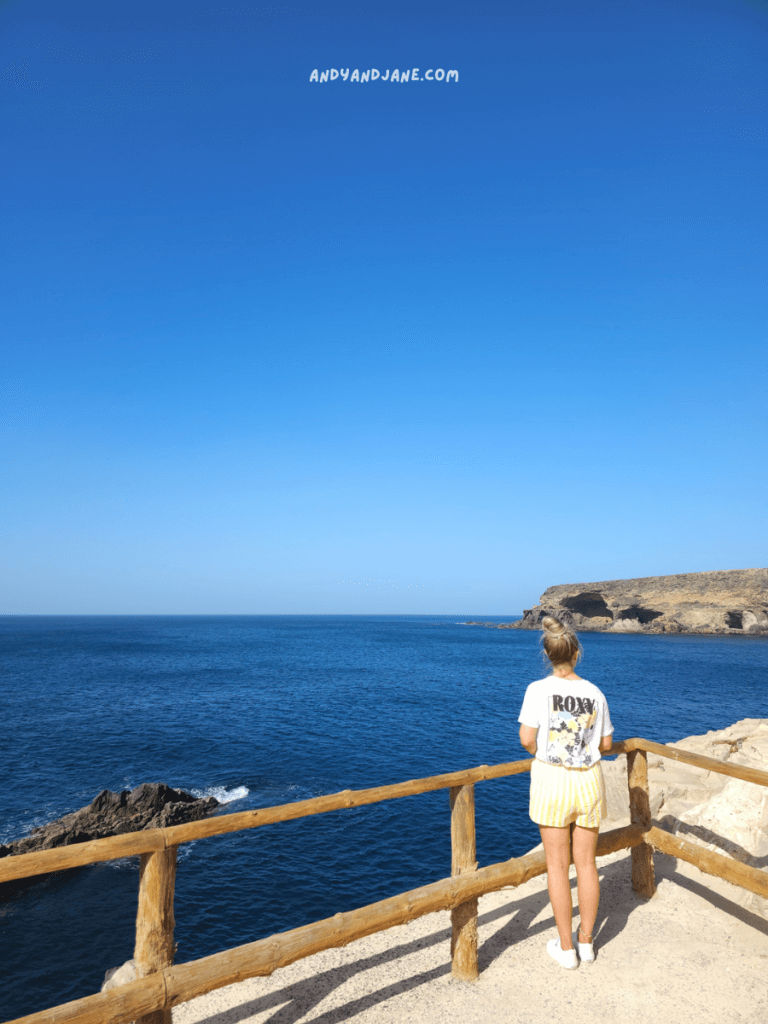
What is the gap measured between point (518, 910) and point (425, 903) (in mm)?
1992

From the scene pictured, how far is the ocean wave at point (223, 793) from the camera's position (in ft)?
73.7

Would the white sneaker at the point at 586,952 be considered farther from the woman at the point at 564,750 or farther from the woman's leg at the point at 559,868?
the woman at the point at 564,750

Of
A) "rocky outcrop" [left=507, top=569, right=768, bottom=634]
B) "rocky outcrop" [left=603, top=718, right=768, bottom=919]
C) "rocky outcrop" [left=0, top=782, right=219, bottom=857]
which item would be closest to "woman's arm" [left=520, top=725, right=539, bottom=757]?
"rocky outcrop" [left=603, top=718, right=768, bottom=919]

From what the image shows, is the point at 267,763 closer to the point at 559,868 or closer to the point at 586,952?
the point at 586,952

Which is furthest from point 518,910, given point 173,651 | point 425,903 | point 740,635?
point 740,635

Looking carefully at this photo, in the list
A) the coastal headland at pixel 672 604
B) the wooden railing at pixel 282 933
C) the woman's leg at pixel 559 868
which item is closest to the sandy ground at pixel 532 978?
the wooden railing at pixel 282 933

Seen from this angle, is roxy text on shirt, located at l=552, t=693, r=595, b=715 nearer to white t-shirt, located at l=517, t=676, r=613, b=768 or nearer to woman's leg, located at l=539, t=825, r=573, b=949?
white t-shirt, located at l=517, t=676, r=613, b=768

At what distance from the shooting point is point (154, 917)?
336 cm

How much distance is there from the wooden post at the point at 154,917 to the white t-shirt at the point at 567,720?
8.60ft

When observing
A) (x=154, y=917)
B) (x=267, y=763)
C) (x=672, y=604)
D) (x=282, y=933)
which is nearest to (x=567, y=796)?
(x=282, y=933)

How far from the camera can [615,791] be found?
31.8ft

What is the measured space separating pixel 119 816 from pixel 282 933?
1993 cm

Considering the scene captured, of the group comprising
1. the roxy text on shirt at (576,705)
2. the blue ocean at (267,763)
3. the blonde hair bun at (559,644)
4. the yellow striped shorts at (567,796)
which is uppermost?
the blonde hair bun at (559,644)

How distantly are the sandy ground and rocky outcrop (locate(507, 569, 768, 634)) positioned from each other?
3797 inches
